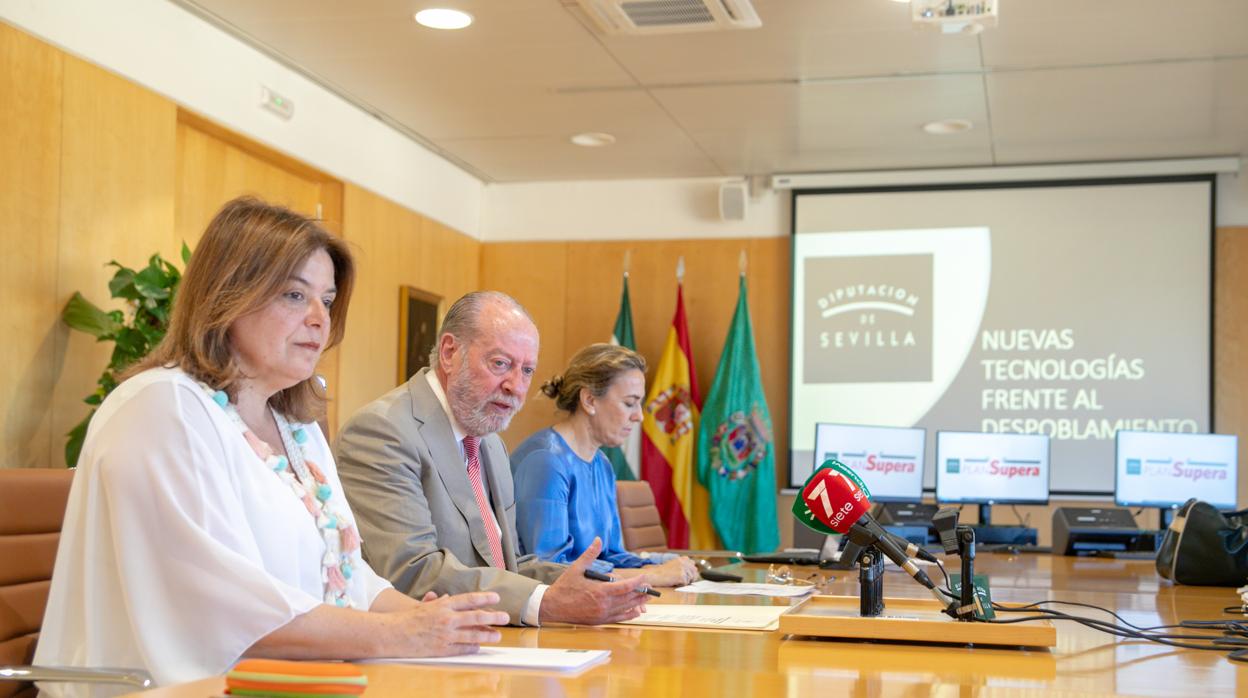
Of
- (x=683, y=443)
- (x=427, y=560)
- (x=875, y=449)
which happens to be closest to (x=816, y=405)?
(x=683, y=443)

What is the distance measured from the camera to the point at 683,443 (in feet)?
25.5

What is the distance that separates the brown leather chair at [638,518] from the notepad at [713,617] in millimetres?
2238

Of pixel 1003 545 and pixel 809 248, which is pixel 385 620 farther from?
pixel 809 248

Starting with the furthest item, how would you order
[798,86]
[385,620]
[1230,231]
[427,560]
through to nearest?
[1230,231] → [798,86] → [427,560] → [385,620]

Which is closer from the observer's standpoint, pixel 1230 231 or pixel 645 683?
pixel 645 683

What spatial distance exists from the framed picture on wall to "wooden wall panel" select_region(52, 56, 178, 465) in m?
2.21

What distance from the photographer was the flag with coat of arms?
7.55 m

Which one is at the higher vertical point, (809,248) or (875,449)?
(809,248)

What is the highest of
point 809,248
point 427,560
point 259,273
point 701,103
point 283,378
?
point 701,103

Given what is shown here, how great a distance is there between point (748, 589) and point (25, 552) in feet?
5.46

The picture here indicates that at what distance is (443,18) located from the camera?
5148 mm

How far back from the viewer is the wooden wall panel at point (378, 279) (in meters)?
6.49

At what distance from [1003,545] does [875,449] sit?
85 cm

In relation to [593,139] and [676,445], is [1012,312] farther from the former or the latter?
[593,139]
